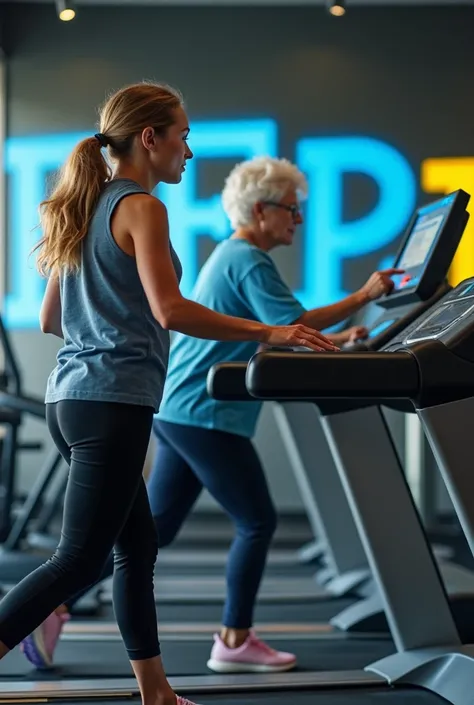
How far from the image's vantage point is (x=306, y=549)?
18.1 feet

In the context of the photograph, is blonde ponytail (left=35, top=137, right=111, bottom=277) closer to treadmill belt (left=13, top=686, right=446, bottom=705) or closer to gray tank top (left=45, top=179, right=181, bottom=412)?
gray tank top (left=45, top=179, right=181, bottom=412)

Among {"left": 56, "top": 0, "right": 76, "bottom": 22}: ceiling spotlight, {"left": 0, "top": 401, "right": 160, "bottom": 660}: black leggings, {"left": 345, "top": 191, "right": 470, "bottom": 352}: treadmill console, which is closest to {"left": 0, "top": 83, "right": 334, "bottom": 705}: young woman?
{"left": 0, "top": 401, "right": 160, "bottom": 660}: black leggings

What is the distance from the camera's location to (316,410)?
15.0 ft

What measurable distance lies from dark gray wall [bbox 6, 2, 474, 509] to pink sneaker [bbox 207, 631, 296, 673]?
4.29 m

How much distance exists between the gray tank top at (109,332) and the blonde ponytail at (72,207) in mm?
23

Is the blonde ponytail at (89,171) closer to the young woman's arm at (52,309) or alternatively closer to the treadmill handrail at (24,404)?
the young woman's arm at (52,309)

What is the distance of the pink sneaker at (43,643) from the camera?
273cm

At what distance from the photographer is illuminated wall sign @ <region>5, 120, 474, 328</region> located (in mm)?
6902

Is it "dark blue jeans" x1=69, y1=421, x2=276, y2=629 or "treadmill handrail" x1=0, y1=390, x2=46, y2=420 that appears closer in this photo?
"dark blue jeans" x1=69, y1=421, x2=276, y2=629

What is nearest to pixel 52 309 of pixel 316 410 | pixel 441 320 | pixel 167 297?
pixel 167 297

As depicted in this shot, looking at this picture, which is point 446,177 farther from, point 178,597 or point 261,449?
point 178,597

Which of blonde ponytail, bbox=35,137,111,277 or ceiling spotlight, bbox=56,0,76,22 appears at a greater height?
ceiling spotlight, bbox=56,0,76,22

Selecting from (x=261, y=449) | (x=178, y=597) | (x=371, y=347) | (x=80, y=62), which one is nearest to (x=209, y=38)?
(x=80, y=62)

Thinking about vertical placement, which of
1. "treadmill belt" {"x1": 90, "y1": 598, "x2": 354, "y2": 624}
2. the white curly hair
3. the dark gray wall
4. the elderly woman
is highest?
the dark gray wall
